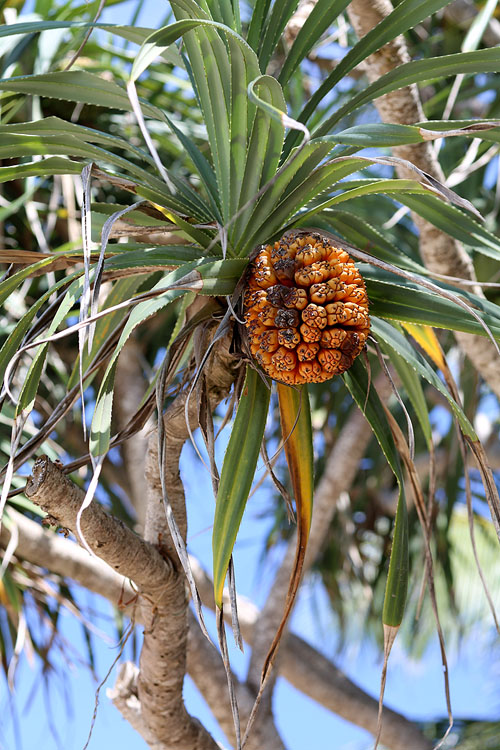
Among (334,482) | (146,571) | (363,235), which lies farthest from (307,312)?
(334,482)

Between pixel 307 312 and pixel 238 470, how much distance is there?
0.21 m

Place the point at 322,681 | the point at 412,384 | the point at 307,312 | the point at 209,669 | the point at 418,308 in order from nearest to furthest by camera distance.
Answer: the point at 307,312 → the point at 418,308 → the point at 412,384 → the point at 209,669 → the point at 322,681

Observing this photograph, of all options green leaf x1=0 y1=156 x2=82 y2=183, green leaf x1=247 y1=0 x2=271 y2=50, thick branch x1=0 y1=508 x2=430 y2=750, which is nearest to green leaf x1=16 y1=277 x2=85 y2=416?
green leaf x1=0 y1=156 x2=82 y2=183

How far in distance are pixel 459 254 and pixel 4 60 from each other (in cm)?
89

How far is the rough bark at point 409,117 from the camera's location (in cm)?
131

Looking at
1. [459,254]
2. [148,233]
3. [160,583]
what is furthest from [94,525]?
[459,254]

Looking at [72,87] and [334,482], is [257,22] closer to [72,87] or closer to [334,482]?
[72,87]

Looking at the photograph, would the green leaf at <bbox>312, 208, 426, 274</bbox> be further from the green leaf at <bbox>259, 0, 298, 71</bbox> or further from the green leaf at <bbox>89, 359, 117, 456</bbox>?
the green leaf at <bbox>89, 359, 117, 456</bbox>

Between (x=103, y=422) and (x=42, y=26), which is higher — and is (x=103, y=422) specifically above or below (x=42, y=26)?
below

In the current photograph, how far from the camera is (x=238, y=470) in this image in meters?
0.88

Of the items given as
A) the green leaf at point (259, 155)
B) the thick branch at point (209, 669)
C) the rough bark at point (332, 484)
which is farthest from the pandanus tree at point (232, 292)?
the rough bark at point (332, 484)

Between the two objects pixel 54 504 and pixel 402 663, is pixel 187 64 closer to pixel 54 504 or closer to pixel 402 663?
pixel 54 504

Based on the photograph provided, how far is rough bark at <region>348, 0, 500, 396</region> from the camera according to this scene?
131 centimetres

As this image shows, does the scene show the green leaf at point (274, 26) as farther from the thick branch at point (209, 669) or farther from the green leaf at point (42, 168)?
the thick branch at point (209, 669)
